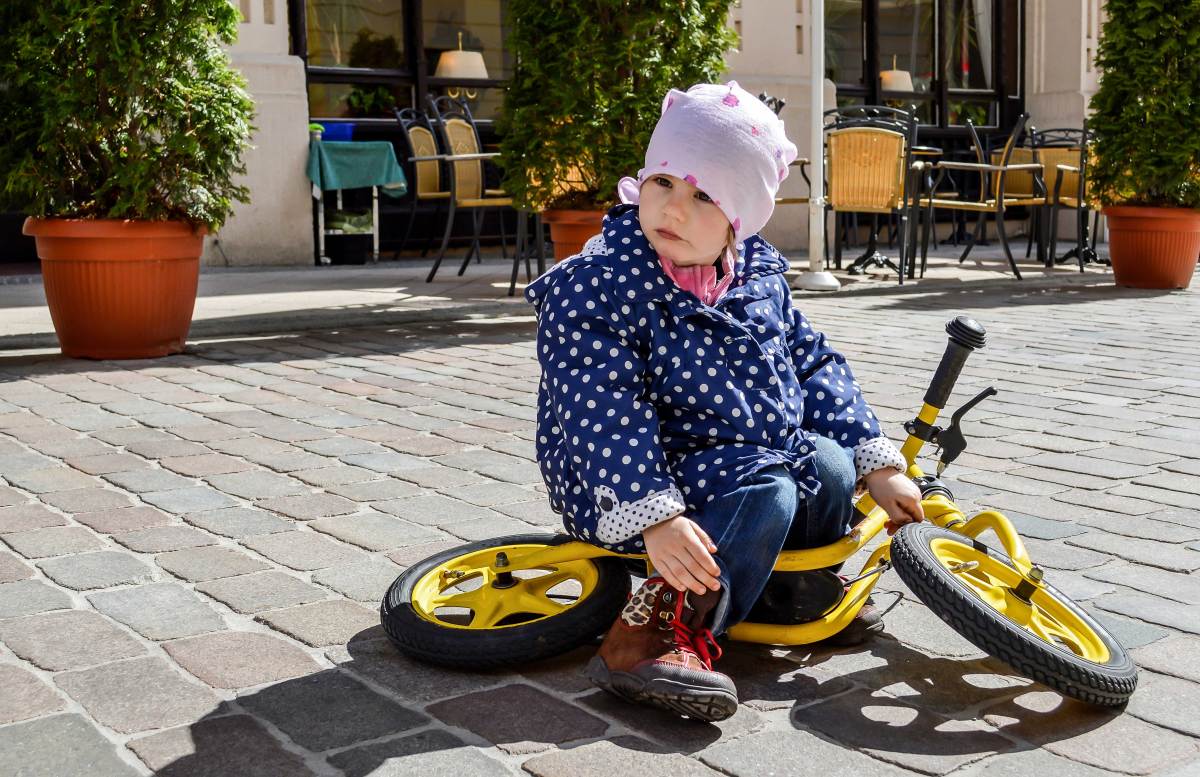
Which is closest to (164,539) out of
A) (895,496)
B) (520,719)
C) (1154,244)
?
(520,719)

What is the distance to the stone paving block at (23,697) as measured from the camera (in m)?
2.17

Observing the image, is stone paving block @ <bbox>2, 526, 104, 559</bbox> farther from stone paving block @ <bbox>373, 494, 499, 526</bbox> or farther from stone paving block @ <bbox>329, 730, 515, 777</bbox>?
stone paving block @ <bbox>329, 730, 515, 777</bbox>

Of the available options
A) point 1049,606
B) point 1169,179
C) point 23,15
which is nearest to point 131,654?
point 1049,606

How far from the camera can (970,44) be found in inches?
619

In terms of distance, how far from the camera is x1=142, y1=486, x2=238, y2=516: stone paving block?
11.5 feet

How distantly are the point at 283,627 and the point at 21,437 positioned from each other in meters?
2.30

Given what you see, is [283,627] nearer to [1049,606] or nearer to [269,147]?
[1049,606]

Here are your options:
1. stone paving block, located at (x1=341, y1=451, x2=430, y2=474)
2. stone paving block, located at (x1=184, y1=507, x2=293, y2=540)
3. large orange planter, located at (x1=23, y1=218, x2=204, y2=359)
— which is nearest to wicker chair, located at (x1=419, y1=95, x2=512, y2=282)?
large orange planter, located at (x1=23, y1=218, x2=204, y2=359)

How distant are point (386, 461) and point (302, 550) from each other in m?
0.96

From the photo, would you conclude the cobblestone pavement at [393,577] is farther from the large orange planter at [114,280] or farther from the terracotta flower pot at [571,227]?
the terracotta flower pot at [571,227]

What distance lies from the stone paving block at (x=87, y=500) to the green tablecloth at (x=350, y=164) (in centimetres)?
734

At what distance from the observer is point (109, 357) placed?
6.21 m

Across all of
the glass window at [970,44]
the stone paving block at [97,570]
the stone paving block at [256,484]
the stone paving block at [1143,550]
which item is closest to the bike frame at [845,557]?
the stone paving block at [1143,550]

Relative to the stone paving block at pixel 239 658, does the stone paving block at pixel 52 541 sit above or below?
above
